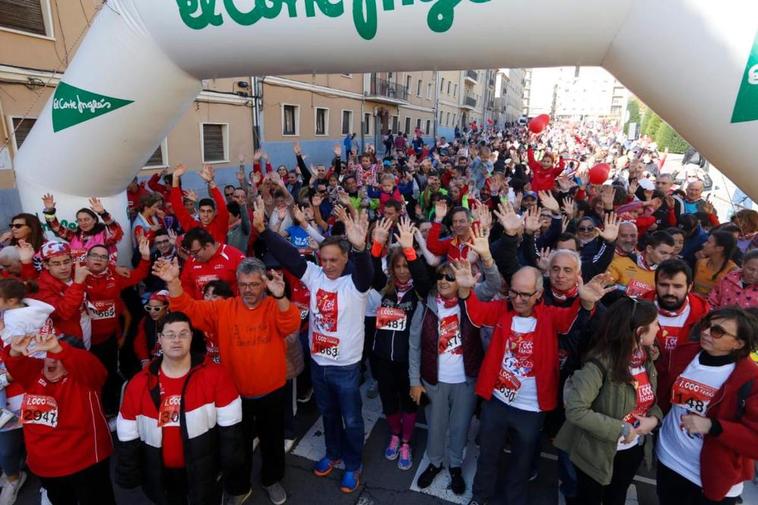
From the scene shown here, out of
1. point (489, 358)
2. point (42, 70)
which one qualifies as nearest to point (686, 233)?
point (489, 358)

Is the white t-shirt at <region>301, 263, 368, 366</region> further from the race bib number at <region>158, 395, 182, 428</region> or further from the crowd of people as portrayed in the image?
the race bib number at <region>158, 395, 182, 428</region>

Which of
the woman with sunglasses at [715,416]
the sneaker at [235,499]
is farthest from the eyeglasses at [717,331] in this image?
the sneaker at [235,499]

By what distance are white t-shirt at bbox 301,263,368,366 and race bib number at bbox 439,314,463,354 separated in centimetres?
57

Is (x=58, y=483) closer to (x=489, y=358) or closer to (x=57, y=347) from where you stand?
(x=57, y=347)

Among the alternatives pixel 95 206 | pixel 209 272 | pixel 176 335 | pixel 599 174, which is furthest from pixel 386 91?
pixel 176 335

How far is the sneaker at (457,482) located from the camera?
3.07 meters

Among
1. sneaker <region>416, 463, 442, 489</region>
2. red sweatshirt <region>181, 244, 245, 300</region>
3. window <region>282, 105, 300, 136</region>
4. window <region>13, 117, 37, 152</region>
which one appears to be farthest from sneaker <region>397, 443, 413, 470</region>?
window <region>282, 105, 300, 136</region>

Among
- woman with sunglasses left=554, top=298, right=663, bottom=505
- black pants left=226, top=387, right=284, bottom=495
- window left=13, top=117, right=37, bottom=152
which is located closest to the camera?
woman with sunglasses left=554, top=298, right=663, bottom=505

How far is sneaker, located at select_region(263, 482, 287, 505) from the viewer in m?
2.97

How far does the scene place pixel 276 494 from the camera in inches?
117

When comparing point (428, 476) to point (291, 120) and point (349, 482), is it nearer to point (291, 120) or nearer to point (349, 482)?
point (349, 482)

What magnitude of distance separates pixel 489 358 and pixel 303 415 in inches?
80.8

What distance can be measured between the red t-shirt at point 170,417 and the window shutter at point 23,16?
9021 millimetres

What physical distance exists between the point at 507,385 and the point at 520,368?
137 mm
